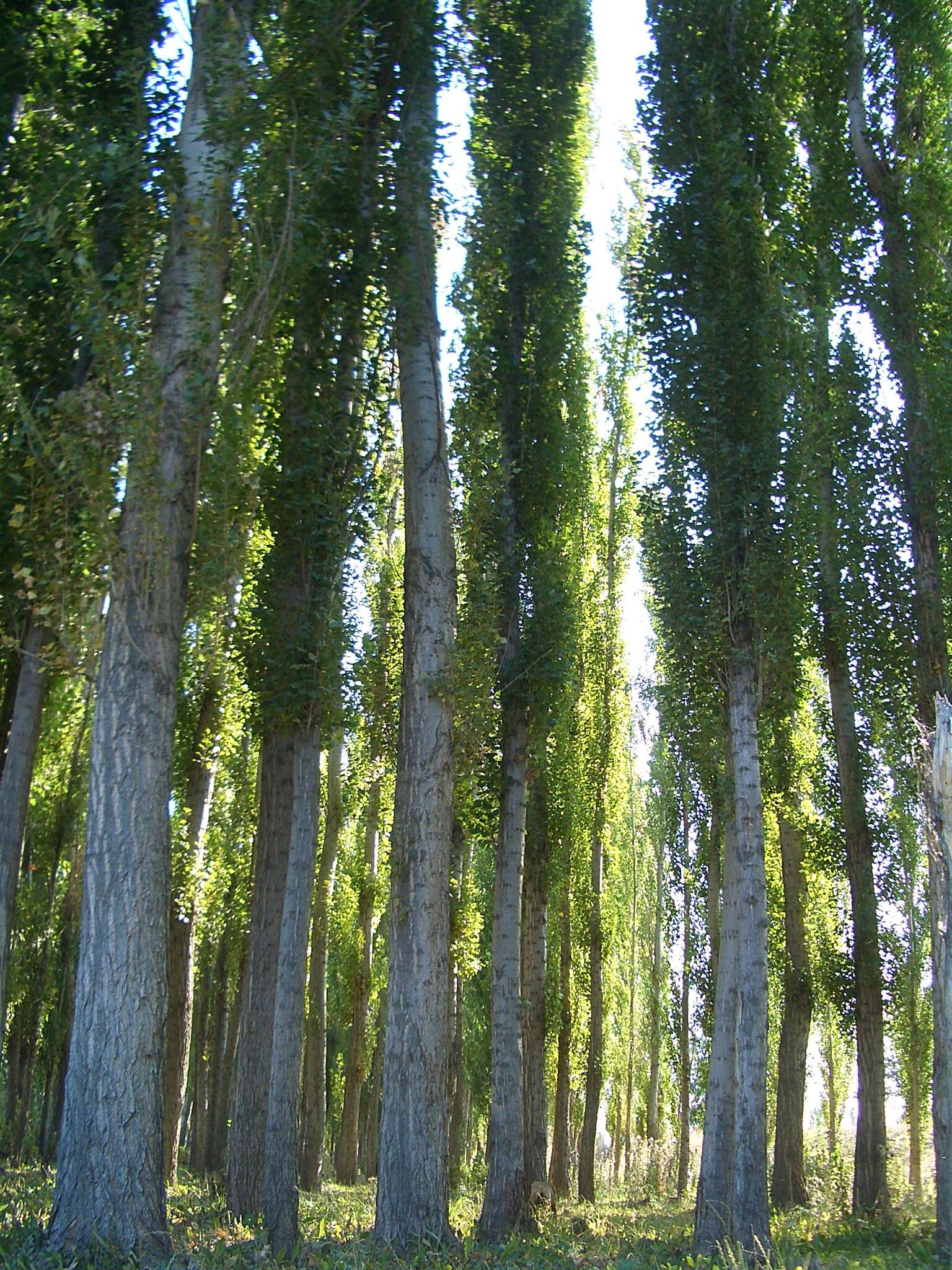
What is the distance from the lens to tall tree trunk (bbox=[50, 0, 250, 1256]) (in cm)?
667

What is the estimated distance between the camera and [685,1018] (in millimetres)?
22719

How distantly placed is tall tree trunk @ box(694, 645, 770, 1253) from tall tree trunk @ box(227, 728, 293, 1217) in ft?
13.6

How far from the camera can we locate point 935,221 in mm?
13930

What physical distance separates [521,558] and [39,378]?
18.9 feet

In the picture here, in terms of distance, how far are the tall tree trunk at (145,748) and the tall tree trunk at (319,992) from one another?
8.09 metres

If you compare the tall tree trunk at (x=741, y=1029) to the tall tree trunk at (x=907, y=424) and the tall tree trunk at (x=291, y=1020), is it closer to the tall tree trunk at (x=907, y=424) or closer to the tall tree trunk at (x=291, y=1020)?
the tall tree trunk at (x=907, y=424)

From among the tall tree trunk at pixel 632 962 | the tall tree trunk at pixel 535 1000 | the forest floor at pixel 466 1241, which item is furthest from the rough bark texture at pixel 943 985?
the tall tree trunk at pixel 632 962

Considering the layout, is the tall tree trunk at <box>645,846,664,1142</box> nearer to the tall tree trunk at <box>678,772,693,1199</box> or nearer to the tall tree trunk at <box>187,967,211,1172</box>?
the tall tree trunk at <box>678,772,693,1199</box>

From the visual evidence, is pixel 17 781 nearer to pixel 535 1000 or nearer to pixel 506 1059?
pixel 506 1059

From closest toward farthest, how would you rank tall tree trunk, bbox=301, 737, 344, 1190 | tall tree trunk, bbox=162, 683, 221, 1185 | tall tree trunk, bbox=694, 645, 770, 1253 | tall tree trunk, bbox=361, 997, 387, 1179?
tall tree trunk, bbox=694, 645, 770, 1253, tall tree trunk, bbox=162, 683, 221, 1185, tall tree trunk, bbox=301, 737, 344, 1190, tall tree trunk, bbox=361, 997, 387, 1179

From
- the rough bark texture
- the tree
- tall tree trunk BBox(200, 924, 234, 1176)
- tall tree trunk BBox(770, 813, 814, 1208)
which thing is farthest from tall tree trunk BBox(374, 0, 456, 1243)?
tall tree trunk BBox(200, 924, 234, 1176)

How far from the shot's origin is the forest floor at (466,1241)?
6.88 metres

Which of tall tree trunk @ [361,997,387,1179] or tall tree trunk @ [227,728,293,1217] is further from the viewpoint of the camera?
tall tree trunk @ [361,997,387,1179]

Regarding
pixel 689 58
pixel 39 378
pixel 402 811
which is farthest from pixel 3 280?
pixel 689 58
